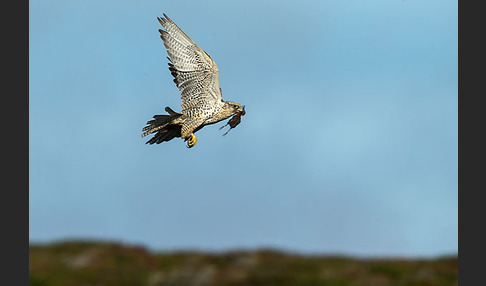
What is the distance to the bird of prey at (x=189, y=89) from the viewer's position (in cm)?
2556

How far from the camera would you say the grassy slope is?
24672 mm

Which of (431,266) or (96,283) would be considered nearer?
(96,283)

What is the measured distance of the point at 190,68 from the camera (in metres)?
25.9

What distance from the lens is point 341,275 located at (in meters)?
25.3

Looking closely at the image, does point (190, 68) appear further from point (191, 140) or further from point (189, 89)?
point (191, 140)

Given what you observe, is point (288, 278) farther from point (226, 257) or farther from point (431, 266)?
point (431, 266)

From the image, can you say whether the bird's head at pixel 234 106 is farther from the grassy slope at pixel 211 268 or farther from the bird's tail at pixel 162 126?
the grassy slope at pixel 211 268

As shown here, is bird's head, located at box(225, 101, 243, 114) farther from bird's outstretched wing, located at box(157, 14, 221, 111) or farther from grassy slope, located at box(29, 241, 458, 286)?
grassy slope, located at box(29, 241, 458, 286)

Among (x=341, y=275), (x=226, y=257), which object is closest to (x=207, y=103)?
(x=226, y=257)

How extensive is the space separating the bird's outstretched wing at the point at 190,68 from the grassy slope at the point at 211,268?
183 inches

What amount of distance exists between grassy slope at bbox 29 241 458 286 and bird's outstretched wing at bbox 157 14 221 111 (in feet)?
15.3

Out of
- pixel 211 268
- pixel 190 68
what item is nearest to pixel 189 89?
pixel 190 68

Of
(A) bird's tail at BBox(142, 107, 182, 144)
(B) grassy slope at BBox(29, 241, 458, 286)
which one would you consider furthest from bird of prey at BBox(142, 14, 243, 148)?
(B) grassy slope at BBox(29, 241, 458, 286)

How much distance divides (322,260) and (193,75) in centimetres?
673
